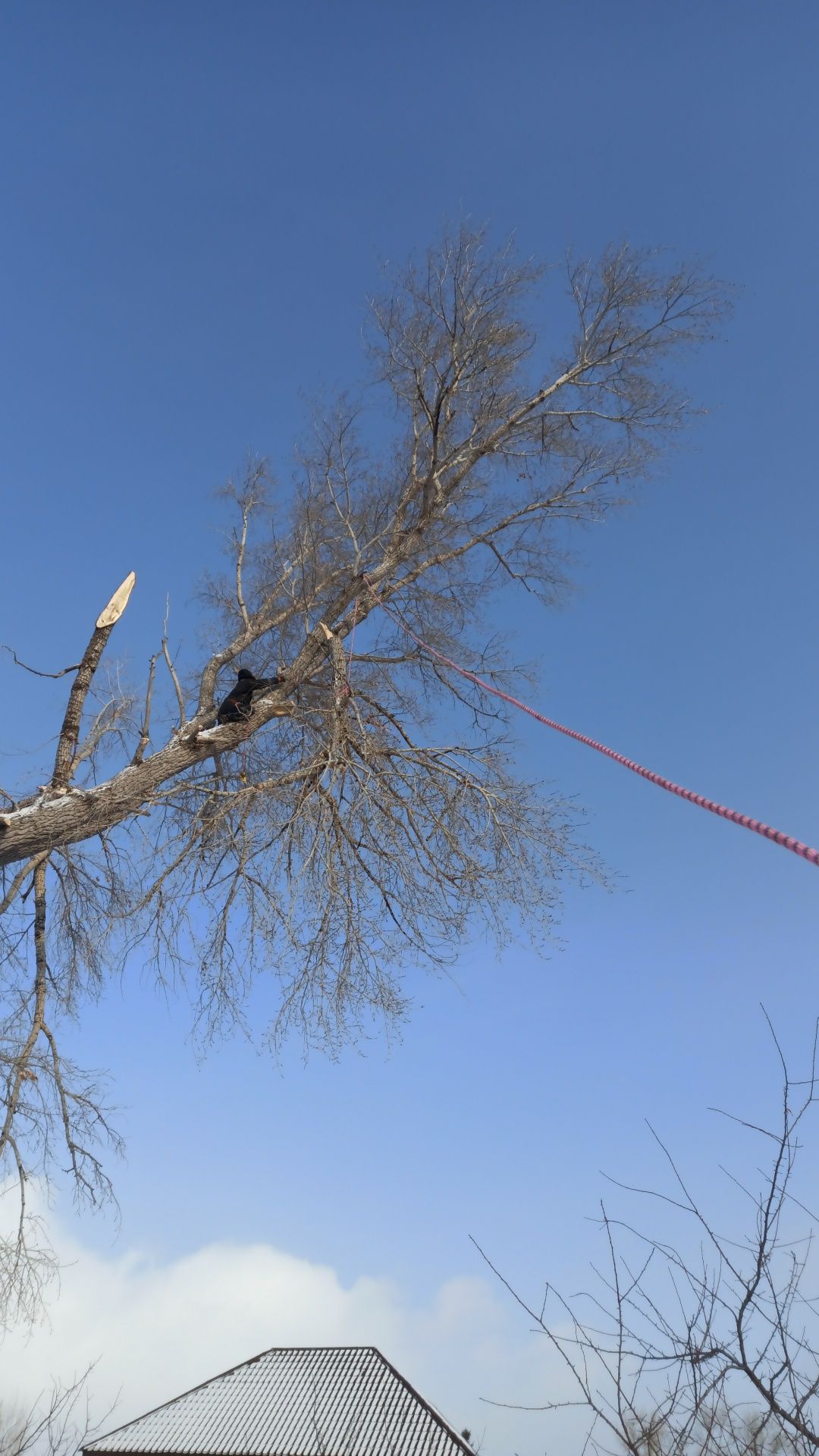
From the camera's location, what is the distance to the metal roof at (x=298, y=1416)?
13742mm

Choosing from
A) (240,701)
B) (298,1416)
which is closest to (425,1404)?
(298,1416)

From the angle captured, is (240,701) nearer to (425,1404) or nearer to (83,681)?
(83,681)

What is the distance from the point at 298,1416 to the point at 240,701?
42.8 ft

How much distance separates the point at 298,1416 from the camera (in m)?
15.0

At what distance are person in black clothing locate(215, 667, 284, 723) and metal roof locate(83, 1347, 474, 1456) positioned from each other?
34.6ft

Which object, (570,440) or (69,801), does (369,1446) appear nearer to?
(69,801)

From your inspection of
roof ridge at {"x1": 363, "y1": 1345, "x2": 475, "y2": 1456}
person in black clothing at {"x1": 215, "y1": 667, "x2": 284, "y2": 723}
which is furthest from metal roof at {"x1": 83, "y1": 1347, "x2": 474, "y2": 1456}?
person in black clothing at {"x1": 215, "y1": 667, "x2": 284, "y2": 723}

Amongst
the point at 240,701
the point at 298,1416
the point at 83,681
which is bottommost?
the point at 298,1416

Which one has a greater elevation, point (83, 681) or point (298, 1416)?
point (83, 681)

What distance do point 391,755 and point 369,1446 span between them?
11.5 meters

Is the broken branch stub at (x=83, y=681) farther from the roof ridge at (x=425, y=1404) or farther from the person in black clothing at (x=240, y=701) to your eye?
the roof ridge at (x=425, y=1404)

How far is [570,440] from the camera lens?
898cm

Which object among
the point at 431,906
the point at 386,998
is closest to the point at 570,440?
the point at 431,906

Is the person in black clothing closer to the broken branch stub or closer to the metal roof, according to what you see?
the broken branch stub
